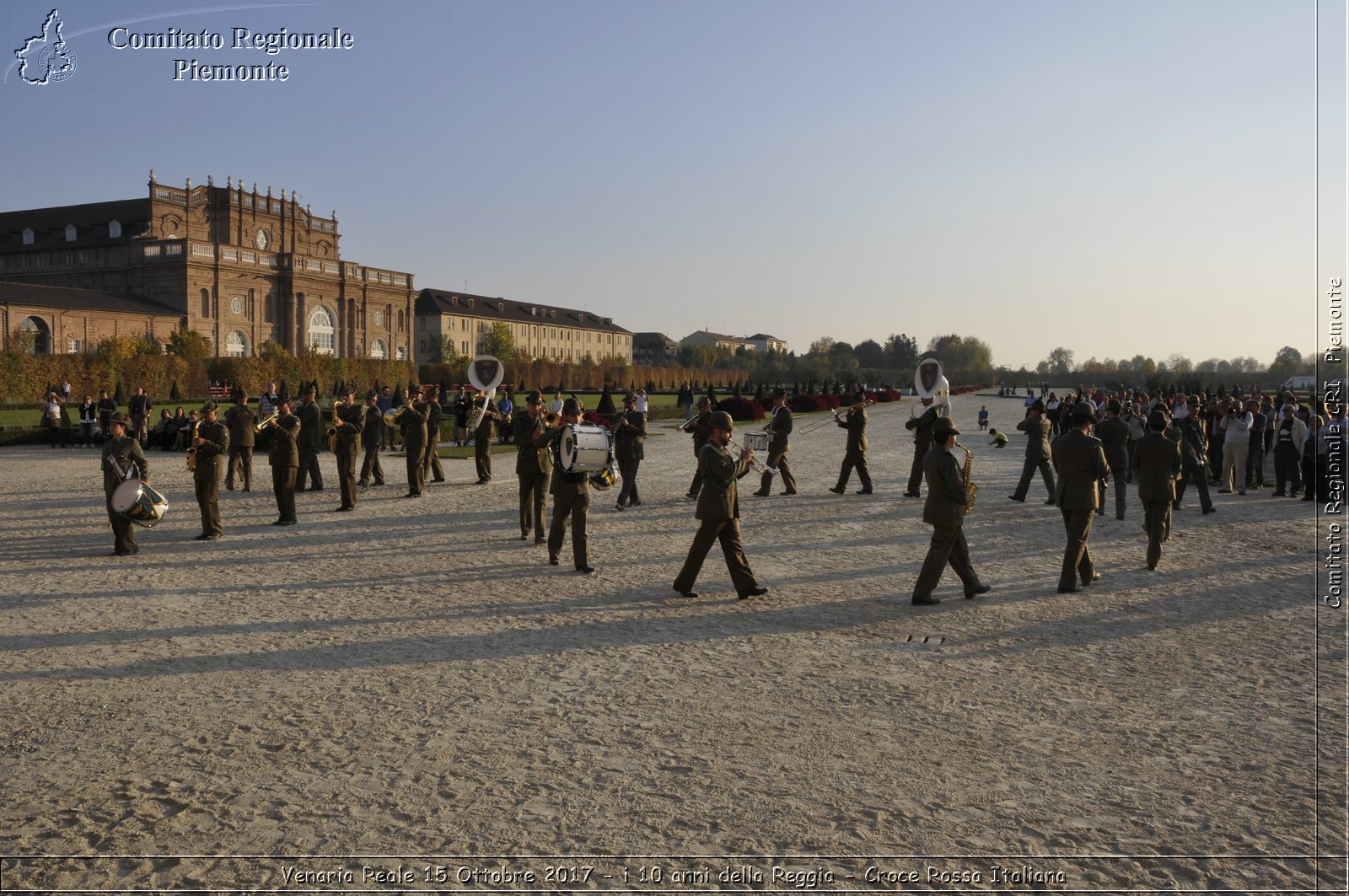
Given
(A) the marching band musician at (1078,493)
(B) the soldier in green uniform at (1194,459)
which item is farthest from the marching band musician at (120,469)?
(B) the soldier in green uniform at (1194,459)

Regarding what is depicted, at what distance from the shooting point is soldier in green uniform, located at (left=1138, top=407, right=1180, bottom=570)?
10641mm

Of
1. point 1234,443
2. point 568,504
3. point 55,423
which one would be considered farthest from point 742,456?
point 55,423

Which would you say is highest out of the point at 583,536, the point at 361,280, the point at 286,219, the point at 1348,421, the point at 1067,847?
the point at 286,219

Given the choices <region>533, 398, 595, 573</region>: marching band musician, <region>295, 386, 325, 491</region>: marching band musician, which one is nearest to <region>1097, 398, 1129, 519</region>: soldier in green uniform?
<region>533, 398, 595, 573</region>: marching band musician

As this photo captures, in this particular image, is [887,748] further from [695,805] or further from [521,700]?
[521,700]

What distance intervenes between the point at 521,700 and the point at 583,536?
4.15 m

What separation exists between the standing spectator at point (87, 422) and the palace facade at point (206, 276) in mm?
42232

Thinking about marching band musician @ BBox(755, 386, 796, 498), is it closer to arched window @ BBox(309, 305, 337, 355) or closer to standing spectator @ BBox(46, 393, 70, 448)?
standing spectator @ BBox(46, 393, 70, 448)

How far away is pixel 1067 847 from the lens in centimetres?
441

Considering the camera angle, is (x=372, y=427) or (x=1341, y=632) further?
(x=372, y=427)

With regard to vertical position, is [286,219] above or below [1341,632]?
above

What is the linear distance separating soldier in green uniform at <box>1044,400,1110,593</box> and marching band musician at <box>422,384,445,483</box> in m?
10.5

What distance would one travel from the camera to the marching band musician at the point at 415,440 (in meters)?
16.2

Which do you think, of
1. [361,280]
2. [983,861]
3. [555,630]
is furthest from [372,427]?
[361,280]
